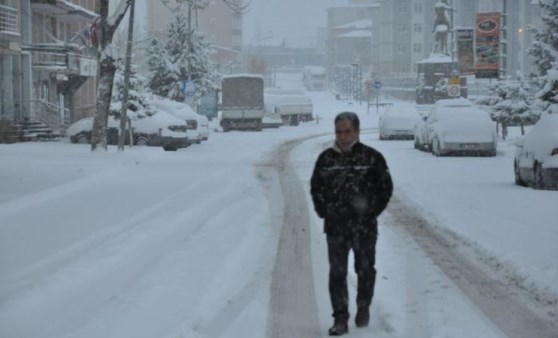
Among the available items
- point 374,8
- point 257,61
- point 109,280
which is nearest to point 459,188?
point 109,280

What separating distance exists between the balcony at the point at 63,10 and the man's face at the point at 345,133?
3657cm

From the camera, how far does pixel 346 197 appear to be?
6984mm

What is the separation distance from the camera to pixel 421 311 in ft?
25.2

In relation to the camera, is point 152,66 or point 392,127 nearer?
point 392,127

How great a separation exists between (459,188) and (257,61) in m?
112

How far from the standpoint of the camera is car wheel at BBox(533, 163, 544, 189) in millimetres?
17734

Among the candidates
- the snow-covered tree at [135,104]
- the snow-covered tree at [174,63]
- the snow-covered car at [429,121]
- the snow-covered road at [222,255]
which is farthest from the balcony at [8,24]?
the snow-covered tree at [174,63]

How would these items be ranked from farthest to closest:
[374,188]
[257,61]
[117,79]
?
[257,61], [117,79], [374,188]

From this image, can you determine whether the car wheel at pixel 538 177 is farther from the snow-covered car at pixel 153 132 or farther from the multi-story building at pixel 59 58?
the multi-story building at pixel 59 58

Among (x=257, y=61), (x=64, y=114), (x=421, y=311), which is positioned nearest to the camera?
(x=421, y=311)

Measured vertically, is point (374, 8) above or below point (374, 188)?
above

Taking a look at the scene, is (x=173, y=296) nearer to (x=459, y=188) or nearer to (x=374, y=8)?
(x=459, y=188)

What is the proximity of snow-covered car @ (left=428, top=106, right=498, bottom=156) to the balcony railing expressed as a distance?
58.0 feet

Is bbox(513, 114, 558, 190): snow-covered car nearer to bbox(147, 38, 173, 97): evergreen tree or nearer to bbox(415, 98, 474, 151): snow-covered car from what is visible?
bbox(415, 98, 474, 151): snow-covered car
